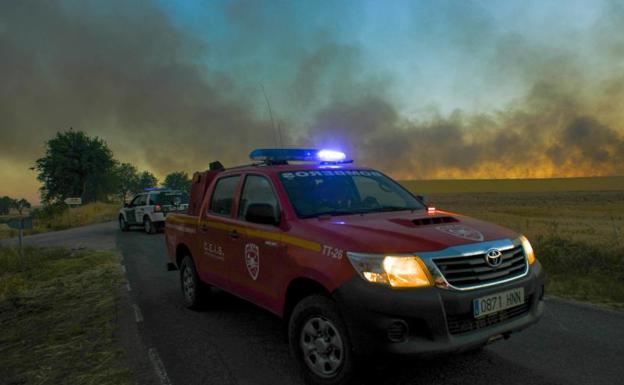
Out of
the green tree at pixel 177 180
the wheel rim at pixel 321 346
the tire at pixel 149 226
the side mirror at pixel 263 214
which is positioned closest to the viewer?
the wheel rim at pixel 321 346

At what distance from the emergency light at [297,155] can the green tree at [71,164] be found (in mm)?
58817

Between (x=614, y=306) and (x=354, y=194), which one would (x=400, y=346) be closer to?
(x=354, y=194)

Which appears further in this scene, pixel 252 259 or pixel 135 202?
pixel 135 202

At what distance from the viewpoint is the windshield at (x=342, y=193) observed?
4.09m

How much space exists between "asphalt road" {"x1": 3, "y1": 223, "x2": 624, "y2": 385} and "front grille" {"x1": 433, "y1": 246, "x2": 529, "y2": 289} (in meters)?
0.80

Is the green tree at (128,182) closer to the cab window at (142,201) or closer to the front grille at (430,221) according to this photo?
the cab window at (142,201)

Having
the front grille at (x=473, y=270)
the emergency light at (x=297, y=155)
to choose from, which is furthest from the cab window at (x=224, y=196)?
the front grille at (x=473, y=270)

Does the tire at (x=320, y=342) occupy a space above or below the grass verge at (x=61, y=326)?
above

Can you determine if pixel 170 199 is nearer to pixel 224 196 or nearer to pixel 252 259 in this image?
pixel 224 196

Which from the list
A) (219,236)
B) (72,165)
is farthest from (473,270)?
(72,165)

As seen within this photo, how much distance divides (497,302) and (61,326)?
5.27 meters

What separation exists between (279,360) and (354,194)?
178 cm

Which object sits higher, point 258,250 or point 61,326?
point 258,250

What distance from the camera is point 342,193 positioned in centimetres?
439
